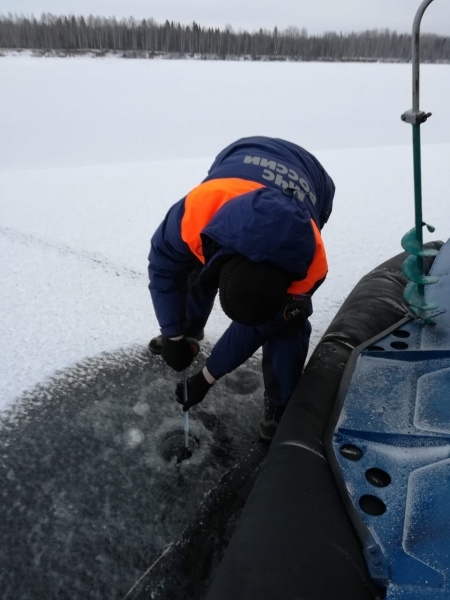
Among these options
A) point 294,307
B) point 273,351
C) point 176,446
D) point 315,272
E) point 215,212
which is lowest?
point 176,446

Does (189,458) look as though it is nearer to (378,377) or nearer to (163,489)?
(163,489)

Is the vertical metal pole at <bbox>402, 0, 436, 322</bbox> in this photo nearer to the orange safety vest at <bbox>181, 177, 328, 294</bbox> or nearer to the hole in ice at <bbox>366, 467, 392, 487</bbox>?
the orange safety vest at <bbox>181, 177, 328, 294</bbox>

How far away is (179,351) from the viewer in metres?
1.84

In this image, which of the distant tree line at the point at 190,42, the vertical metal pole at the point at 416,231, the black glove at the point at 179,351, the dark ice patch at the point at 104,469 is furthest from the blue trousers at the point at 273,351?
the distant tree line at the point at 190,42

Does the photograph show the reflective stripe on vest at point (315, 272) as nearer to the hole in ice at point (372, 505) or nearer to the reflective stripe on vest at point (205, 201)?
the reflective stripe on vest at point (205, 201)

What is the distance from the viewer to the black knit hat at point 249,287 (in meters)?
1.27

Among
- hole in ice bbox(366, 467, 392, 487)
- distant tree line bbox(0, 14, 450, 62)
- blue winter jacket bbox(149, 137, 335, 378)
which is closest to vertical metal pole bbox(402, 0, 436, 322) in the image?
blue winter jacket bbox(149, 137, 335, 378)

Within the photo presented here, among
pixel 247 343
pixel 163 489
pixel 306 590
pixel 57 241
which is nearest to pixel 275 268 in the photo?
pixel 247 343

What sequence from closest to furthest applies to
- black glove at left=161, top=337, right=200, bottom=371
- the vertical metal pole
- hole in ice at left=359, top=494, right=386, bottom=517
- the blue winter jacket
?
hole in ice at left=359, top=494, right=386, bottom=517 → the blue winter jacket → the vertical metal pole → black glove at left=161, top=337, right=200, bottom=371

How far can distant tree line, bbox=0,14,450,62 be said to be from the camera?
2416cm

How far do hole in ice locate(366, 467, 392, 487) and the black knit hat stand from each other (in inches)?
19.1

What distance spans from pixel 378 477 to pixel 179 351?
915mm

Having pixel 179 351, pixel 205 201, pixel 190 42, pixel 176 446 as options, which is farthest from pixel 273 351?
pixel 190 42

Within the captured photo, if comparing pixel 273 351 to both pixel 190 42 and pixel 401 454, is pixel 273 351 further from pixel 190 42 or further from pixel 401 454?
pixel 190 42
